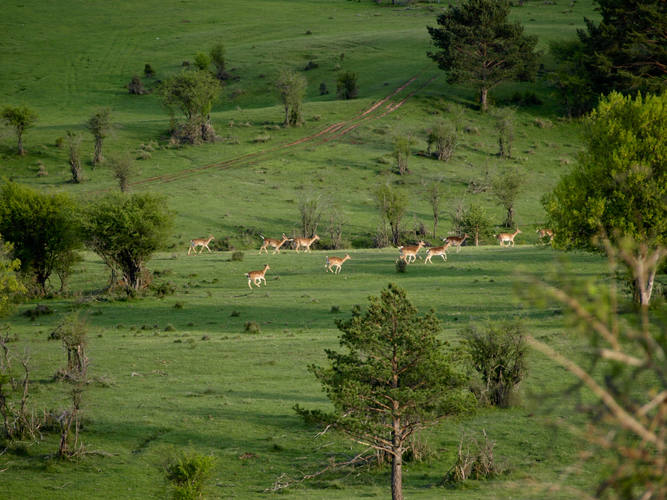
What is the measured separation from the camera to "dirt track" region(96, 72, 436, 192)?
71562 millimetres

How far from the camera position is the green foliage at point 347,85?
10000 centimetres

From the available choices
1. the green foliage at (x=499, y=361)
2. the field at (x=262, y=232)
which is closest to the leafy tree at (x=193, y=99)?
the field at (x=262, y=232)

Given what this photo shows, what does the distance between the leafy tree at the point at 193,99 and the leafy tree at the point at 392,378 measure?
231 feet

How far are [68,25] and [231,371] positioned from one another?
452ft

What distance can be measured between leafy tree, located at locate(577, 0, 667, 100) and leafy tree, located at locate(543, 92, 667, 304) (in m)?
38.1

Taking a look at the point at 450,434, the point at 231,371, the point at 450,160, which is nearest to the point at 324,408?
the point at 450,434

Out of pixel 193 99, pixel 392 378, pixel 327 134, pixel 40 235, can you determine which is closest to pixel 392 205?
pixel 40 235

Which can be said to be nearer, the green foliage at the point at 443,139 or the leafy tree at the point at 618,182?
the leafy tree at the point at 618,182

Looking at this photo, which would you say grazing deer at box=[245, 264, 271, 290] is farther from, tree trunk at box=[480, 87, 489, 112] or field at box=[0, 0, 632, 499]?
tree trunk at box=[480, 87, 489, 112]

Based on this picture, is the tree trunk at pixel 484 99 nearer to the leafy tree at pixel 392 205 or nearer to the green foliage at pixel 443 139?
the green foliage at pixel 443 139

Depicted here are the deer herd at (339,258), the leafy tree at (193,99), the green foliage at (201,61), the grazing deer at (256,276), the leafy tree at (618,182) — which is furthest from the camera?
the green foliage at (201,61)

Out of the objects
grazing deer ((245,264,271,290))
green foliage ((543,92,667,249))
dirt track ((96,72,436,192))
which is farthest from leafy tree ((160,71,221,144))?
green foliage ((543,92,667,249))

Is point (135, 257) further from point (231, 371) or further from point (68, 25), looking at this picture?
point (68, 25)

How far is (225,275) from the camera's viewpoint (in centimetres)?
4122
